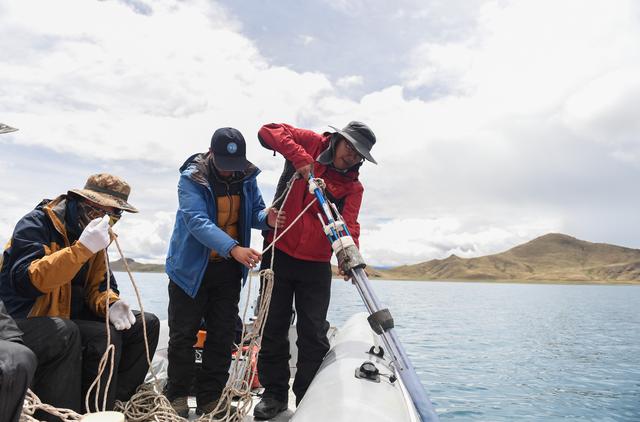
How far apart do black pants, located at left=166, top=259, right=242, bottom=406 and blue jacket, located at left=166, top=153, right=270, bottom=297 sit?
14 cm

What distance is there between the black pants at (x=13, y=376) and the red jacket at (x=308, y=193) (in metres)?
2.04

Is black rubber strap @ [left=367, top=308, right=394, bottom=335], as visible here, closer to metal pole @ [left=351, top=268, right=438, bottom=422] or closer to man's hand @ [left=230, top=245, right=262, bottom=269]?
metal pole @ [left=351, top=268, right=438, bottom=422]

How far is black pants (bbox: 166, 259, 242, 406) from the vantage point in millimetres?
3229

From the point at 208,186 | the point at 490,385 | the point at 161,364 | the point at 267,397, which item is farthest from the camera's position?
the point at 490,385

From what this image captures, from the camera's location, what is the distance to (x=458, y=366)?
11.4 meters

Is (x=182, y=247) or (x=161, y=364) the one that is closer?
(x=182, y=247)

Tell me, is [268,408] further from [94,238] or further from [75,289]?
[94,238]

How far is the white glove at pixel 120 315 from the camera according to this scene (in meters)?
2.81

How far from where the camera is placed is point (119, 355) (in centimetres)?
277

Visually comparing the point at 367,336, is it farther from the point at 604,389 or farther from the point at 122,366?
→ the point at 604,389

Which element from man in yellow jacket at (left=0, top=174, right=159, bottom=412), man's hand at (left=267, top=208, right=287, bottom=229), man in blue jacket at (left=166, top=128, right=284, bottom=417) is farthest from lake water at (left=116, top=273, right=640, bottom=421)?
man in yellow jacket at (left=0, top=174, right=159, bottom=412)

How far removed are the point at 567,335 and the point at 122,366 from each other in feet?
69.9

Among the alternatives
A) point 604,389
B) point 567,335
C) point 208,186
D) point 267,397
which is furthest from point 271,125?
point 567,335

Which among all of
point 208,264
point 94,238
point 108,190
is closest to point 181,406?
point 208,264
